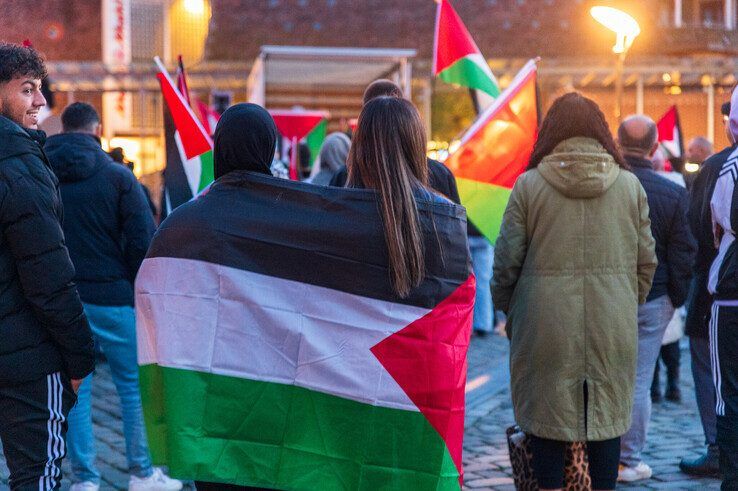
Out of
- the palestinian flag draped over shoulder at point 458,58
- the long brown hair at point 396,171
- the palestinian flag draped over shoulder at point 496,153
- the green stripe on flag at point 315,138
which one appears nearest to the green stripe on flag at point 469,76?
the palestinian flag draped over shoulder at point 458,58

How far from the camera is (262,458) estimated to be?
357cm

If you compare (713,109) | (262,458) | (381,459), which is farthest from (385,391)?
(713,109)

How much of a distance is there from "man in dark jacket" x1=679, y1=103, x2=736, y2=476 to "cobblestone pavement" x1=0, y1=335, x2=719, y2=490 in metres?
0.15

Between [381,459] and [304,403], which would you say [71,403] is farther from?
[381,459]

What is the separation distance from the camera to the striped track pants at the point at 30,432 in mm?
3773

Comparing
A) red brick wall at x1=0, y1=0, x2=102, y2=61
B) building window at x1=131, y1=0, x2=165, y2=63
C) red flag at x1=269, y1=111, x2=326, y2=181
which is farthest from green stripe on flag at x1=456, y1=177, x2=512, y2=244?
red brick wall at x1=0, y1=0, x2=102, y2=61

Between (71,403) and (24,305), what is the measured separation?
392 mm

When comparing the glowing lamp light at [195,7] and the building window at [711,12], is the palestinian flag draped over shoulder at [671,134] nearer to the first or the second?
the building window at [711,12]

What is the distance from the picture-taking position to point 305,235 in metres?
3.62

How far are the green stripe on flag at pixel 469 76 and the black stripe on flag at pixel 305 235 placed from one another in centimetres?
463

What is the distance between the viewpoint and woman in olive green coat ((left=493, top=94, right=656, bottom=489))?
4.59m

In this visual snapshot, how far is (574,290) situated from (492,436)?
9.63 ft

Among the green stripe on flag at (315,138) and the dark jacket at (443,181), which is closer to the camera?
the dark jacket at (443,181)

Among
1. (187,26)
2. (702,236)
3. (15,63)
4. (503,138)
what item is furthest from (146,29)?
(15,63)
